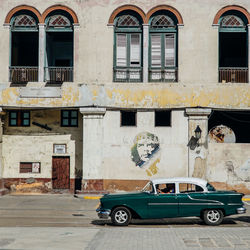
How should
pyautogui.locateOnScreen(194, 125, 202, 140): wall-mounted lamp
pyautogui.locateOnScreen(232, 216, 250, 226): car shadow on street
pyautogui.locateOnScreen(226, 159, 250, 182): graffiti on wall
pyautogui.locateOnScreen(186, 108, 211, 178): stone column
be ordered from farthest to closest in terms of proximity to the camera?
pyautogui.locateOnScreen(226, 159, 250, 182): graffiti on wall
pyautogui.locateOnScreen(186, 108, 211, 178): stone column
pyautogui.locateOnScreen(194, 125, 202, 140): wall-mounted lamp
pyautogui.locateOnScreen(232, 216, 250, 226): car shadow on street

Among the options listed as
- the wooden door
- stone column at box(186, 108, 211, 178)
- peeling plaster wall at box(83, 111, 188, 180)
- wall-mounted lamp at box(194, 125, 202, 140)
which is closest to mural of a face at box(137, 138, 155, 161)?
peeling plaster wall at box(83, 111, 188, 180)

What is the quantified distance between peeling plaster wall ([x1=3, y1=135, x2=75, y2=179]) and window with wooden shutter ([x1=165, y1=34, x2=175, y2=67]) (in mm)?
6700

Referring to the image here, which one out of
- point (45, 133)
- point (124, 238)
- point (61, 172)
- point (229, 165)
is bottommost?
point (124, 238)

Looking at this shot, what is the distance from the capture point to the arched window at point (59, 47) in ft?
87.5

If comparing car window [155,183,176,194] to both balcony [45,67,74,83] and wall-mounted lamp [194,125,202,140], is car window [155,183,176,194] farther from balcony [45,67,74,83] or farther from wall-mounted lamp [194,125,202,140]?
balcony [45,67,74,83]

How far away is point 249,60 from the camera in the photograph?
26062 mm

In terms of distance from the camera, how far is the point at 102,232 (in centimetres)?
1523

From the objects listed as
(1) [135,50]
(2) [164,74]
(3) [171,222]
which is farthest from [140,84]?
(3) [171,222]

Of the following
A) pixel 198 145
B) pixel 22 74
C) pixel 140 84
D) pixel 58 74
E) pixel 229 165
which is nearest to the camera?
pixel 198 145

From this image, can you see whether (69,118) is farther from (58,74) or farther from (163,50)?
(163,50)

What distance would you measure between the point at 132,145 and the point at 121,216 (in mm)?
9827

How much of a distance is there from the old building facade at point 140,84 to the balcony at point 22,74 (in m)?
0.06

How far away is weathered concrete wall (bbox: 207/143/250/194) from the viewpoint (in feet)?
86.1

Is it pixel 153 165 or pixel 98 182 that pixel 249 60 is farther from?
pixel 98 182
